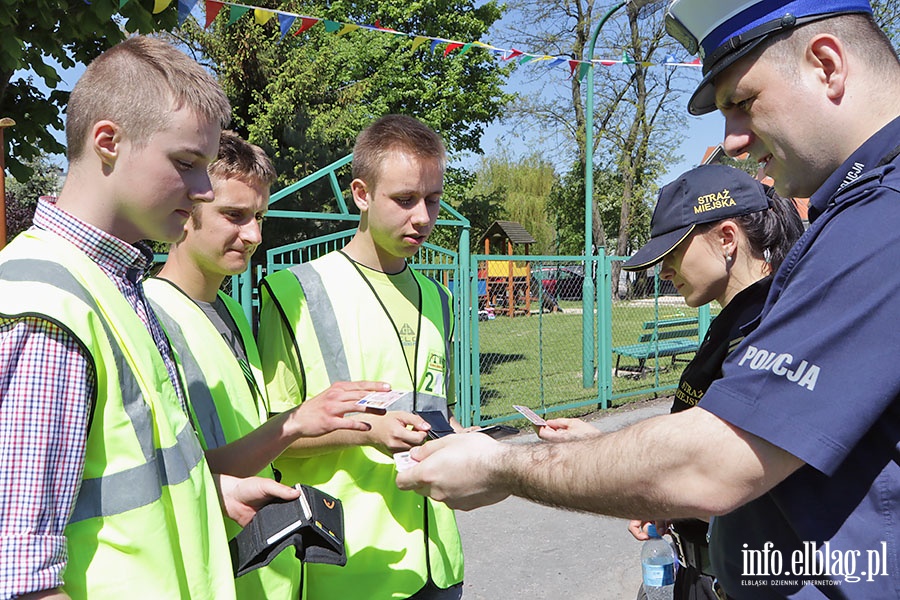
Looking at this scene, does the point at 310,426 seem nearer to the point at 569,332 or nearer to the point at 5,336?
the point at 5,336

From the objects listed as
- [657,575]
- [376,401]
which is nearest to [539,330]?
[657,575]

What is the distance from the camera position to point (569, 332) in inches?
819

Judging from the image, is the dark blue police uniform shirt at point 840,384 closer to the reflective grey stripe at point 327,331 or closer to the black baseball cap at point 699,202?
the black baseball cap at point 699,202

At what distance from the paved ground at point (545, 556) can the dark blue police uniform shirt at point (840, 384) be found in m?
3.51

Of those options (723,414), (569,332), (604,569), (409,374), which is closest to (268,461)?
(409,374)

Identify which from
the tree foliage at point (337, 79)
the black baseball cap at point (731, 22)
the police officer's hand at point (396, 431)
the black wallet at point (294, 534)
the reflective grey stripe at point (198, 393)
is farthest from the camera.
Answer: the tree foliage at point (337, 79)

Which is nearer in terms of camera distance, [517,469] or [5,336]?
[5,336]

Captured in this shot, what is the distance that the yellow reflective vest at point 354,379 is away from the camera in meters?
2.23

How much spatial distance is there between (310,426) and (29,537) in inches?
36.0

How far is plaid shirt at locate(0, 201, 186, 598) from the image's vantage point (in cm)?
117

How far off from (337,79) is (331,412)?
19649 millimetres

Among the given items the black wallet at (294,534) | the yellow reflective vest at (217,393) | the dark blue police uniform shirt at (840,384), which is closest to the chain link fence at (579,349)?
the yellow reflective vest at (217,393)

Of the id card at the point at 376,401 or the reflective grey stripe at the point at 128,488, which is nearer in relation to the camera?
the reflective grey stripe at the point at 128,488

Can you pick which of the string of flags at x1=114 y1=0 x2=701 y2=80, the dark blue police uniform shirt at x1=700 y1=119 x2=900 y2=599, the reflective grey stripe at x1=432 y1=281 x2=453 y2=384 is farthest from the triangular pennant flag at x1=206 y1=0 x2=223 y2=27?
the dark blue police uniform shirt at x1=700 y1=119 x2=900 y2=599
